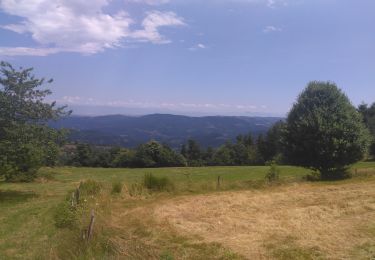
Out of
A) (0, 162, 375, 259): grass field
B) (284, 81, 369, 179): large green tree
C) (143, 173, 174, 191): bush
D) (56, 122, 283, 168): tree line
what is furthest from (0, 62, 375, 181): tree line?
(56, 122, 283, 168): tree line

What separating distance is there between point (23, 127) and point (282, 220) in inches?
685

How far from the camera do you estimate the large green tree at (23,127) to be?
26.0 metres

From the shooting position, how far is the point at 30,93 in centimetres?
2791

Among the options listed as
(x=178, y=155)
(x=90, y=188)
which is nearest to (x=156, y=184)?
(x=90, y=188)

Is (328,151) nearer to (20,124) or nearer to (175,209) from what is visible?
(175,209)

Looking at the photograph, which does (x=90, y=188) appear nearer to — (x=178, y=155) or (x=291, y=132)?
(x=291, y=132)

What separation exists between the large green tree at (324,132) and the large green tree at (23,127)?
17.2m

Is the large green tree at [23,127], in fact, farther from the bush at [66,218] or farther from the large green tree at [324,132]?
the large green tree at [324,132]

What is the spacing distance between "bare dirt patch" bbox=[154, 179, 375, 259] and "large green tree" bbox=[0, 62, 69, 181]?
971 cm

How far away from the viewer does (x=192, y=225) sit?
16.0 metres

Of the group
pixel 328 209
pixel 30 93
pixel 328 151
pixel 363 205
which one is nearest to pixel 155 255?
pixel 328 209

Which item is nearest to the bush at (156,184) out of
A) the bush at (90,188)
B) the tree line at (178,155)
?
the bush at (90,188)

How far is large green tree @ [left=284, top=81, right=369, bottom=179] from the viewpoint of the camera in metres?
31.3

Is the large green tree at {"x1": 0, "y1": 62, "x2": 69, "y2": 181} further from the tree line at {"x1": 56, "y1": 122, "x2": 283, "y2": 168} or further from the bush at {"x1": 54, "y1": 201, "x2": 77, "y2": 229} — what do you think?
the tree line at {"x1": 56, "y1": 122, "x2": 283, "y2": 168}
